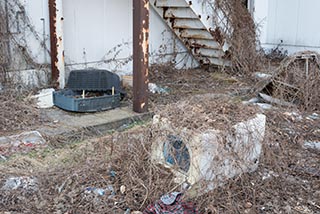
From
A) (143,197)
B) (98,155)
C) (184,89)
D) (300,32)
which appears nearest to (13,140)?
(98,155)

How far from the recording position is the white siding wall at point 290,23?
25.9 feet

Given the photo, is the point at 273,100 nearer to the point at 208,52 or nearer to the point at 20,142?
the point at 208,52

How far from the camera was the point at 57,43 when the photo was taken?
5.32 meters

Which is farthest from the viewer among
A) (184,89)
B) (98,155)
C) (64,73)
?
(184,89)

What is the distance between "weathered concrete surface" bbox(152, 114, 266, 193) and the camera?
2.50 meters

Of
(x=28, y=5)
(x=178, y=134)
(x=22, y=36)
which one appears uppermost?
(x=28, y=5)

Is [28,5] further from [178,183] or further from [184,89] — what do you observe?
[178,183]

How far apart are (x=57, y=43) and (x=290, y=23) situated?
5.48 meters

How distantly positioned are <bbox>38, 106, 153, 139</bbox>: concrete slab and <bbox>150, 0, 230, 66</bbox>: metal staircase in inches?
99.4

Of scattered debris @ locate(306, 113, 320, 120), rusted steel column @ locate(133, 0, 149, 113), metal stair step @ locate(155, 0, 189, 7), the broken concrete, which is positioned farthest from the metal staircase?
the broken concrete

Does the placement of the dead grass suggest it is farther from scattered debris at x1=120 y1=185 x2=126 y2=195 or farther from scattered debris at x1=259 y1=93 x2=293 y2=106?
scattered debris at x1=259 y1=93 x2=293 y2=106

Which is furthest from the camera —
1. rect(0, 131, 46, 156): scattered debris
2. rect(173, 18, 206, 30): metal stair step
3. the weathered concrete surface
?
rect(173, 18, 206, 30): metal stair step

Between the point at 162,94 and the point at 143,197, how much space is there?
3.28 m

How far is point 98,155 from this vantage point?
3266 mm
